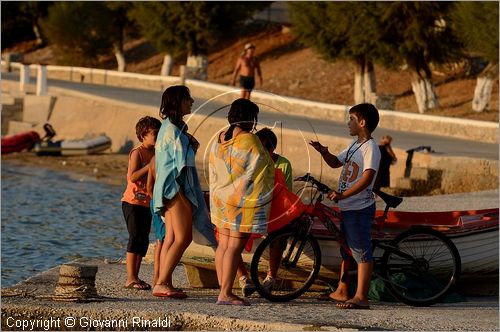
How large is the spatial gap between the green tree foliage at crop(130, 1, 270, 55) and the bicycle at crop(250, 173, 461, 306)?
37.3 metres

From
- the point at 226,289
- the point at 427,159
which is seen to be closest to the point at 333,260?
the point at 226,289

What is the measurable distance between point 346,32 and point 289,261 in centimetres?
2814

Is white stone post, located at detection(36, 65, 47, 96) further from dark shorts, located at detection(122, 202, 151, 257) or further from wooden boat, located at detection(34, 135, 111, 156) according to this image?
dark shorts, located at detection(122, 202, 151, 257)

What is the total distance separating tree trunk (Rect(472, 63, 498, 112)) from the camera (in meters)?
33.6

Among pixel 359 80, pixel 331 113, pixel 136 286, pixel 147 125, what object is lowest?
pixel 136 286

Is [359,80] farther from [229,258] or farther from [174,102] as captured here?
[229,258]

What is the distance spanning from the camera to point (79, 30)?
55938 millimetres

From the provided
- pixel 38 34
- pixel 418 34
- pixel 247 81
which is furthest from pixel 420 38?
pixel 38 34

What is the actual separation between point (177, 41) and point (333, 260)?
124ft

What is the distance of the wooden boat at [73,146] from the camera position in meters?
29.8

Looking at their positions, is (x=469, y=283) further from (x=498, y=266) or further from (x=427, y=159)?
(x=427, y=159)

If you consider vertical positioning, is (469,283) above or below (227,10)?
below

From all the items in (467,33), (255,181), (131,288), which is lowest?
(131,288)

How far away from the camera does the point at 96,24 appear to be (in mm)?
56094
